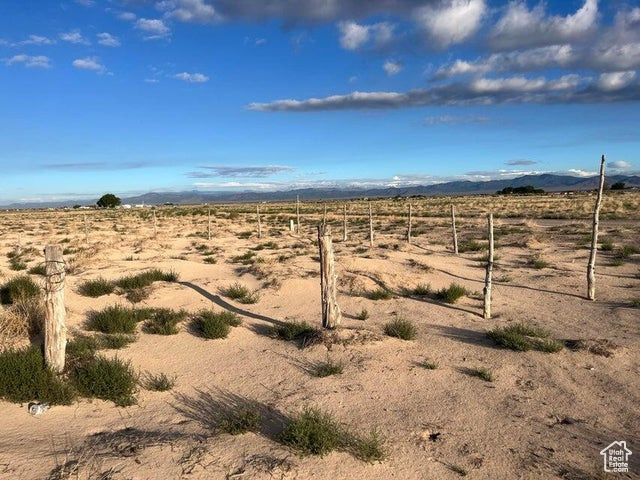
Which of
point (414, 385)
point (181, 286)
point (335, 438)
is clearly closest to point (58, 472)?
point (335, 438)

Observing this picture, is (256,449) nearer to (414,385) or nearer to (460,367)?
(414,385)

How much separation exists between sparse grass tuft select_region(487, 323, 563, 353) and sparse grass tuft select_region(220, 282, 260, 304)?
5653 millimetres

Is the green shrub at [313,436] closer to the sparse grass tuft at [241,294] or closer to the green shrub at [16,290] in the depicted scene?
the sparse grass tuft at [241,294]

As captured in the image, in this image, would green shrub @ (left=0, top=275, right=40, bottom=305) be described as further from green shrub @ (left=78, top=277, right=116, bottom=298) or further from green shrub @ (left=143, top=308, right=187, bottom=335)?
green shrub @ (left=143, top=308, right=187, bottom=335)

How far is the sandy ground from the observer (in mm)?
4761

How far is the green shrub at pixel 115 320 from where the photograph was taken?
362 inches

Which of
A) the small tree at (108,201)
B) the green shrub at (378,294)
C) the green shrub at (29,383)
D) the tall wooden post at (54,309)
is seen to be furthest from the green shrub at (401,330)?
the small tree at (108,201)

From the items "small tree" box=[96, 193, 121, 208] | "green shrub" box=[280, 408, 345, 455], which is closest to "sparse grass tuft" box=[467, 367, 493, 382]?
"green shrub" box=[280, 408, 345, 455]

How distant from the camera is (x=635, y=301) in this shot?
10.5 m

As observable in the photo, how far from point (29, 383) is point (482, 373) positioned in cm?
637

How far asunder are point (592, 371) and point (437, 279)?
6697 mm

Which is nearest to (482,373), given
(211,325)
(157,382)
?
(157,382)

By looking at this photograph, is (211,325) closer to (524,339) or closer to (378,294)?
(378,294)

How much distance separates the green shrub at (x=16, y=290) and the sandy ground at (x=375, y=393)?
2.54ft
